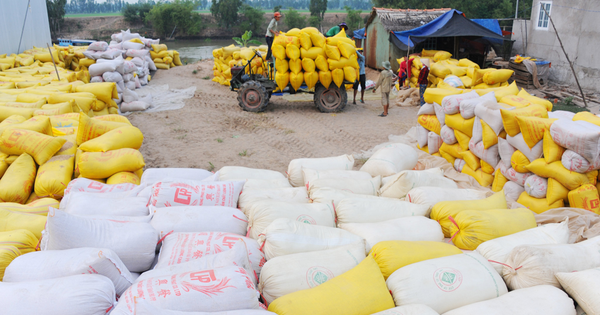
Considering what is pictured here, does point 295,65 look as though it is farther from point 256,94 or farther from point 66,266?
point 66,266

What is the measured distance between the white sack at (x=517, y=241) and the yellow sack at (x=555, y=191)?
939 millimetres

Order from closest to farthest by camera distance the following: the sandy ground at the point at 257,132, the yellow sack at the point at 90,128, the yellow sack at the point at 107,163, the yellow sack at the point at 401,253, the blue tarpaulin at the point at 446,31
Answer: the yellow sack at the point at 401,253, the yellow sack at the point at 107,163, the yellow sack at the point at 90,128, the sandy ground at the point at 257,132, the blue tarpaulin at the point at 446,31

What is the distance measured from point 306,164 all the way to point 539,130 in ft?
6.75

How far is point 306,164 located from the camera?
12.3 ft

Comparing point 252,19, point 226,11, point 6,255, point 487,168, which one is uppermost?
point 226,11

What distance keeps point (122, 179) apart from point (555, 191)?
3788 mm

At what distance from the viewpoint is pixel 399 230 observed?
2.50 m

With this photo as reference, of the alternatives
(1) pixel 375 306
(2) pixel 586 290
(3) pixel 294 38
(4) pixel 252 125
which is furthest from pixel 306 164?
(3) pixel 294 38

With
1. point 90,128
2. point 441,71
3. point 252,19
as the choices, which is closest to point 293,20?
point 252,19

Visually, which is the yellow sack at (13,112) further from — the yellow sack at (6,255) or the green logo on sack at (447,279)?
the green logo on sack at (447,279)

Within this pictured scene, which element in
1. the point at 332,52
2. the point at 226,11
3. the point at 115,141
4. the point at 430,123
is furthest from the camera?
the point at 226,11

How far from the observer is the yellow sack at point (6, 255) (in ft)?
6.40

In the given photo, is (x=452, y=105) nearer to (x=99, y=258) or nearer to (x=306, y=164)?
(x=306, y=164)

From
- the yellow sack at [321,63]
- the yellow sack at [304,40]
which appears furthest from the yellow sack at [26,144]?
the yellow sack at [321,63]
